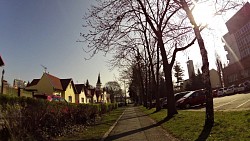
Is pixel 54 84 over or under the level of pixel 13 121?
over

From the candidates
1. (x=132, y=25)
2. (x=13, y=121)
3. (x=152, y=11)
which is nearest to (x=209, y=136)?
(x=13, y=121)

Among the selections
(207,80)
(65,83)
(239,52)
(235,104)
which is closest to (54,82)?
(65,83)

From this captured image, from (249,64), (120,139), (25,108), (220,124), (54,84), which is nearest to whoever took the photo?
(25,108)

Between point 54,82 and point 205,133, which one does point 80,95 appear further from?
point 205,133

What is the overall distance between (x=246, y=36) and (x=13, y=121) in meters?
79.2

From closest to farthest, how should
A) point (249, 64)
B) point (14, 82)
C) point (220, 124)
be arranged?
point (220, 124) → point (14, 82) → point (249, 64)

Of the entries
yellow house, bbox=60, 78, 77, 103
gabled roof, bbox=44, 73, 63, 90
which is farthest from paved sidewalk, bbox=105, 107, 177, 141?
yellow house, bbox=60, 78, 77, 103

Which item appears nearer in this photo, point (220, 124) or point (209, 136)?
point (209, 136)

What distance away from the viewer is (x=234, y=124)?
9.68m

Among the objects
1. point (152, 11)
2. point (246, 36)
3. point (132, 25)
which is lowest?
point (132, 25)

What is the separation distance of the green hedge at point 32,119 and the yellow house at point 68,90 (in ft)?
125

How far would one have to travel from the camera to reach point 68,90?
54.5m

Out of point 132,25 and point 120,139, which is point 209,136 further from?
point 132,25

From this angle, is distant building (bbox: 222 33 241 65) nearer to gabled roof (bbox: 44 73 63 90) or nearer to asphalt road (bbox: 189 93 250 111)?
gabled roof (bbox: 44 73 63 90)
